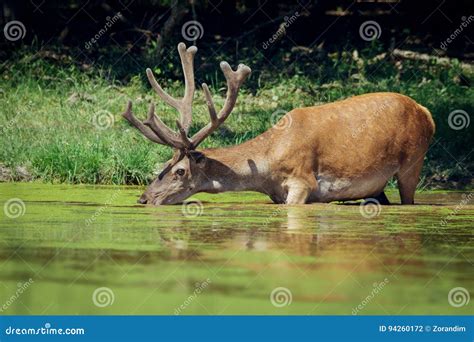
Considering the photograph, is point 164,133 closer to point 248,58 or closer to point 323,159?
point 323,159

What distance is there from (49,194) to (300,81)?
6128 millimetres

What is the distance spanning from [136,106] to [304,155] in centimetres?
472

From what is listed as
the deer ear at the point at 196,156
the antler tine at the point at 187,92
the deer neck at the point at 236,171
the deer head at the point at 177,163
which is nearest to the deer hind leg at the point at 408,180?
the deer neck at the point at 236,171

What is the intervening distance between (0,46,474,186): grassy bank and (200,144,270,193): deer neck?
67.9 inches

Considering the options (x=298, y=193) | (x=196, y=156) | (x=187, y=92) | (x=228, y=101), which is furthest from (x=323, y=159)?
(x=187, y=92)

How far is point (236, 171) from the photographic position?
543 inches

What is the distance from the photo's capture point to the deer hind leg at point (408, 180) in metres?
14.1

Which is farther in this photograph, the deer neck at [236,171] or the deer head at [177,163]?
the deer neck at [236,171]

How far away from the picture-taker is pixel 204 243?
10602 mm

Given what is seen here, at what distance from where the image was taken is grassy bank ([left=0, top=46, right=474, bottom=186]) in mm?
15438

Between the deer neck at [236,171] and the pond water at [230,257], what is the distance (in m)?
0.22

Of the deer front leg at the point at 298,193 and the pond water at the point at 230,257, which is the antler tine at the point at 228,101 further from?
the deer front leg at the point at 298,193

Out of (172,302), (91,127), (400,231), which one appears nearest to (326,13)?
(91,127)

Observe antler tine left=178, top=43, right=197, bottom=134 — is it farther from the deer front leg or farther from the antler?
the deer front leg
